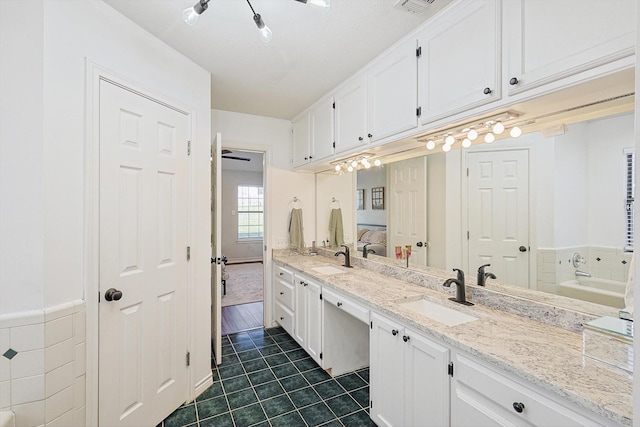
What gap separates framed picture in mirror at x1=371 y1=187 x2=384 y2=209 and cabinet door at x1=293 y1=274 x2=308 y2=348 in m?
1.03

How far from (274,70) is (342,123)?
74cm

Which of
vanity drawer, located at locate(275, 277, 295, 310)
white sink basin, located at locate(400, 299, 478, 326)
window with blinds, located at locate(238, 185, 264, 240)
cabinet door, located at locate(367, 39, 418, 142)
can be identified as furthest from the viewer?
window with blinds, located at locate(238, 185, 264, 240)

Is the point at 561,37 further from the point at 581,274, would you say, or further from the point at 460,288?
the point at 460,288

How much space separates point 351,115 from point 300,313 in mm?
1950

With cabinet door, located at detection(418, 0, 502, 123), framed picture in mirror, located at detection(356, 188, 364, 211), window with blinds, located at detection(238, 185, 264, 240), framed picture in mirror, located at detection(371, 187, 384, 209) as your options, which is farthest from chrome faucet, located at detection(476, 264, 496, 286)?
window with blinds, located at detection(238, 185, 264, 240)

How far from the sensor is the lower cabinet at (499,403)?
3.22 ft

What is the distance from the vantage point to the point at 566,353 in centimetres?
118

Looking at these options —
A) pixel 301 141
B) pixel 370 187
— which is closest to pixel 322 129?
pixel 301 141

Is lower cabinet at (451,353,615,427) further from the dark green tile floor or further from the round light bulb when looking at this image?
the round light bulb

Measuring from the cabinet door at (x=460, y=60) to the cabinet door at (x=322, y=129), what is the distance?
117 centimetres

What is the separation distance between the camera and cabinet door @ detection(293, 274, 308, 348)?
2.79 metres

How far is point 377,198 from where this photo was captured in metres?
2.92

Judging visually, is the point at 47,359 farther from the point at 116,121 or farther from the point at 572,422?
the point at 572,422

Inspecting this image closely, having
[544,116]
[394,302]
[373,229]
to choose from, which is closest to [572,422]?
[394,302]
